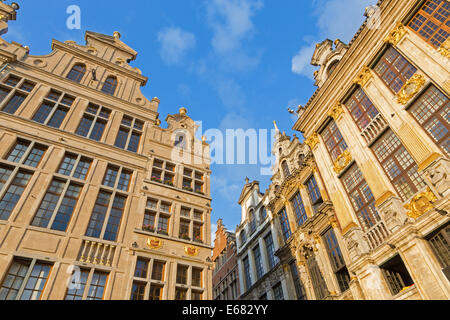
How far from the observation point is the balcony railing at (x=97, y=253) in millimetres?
11611

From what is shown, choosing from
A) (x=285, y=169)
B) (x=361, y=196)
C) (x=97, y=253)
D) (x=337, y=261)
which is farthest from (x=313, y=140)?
(x=97, y=253)

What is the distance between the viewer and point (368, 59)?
18.1m

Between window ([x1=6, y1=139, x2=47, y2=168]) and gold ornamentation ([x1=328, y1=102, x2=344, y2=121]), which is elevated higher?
gold ornamentation ([x1=328, y1=102, x2=344, y2=121])

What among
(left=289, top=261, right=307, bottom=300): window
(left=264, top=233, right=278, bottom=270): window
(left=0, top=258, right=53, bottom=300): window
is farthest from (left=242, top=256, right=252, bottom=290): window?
(left=0, top=258, right=53, bottom=300): window

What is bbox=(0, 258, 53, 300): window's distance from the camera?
964 cm

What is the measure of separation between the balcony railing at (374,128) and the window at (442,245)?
6268 mm

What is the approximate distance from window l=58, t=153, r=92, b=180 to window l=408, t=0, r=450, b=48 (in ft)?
61.9

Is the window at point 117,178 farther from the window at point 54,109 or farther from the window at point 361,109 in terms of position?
the window at point 361,109

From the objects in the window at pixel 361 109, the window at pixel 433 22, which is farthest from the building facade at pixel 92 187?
the window at pixel 433 22

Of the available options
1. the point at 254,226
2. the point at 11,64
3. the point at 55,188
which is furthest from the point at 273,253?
the point at 11,64

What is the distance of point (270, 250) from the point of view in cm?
Answer: 2591

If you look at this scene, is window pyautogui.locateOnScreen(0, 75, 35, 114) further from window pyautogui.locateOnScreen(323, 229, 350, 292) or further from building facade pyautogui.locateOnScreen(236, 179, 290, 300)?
building facade pyautogui.locateOnScreen(236, 179, 290, 300)

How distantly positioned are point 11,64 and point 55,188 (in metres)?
8.62
